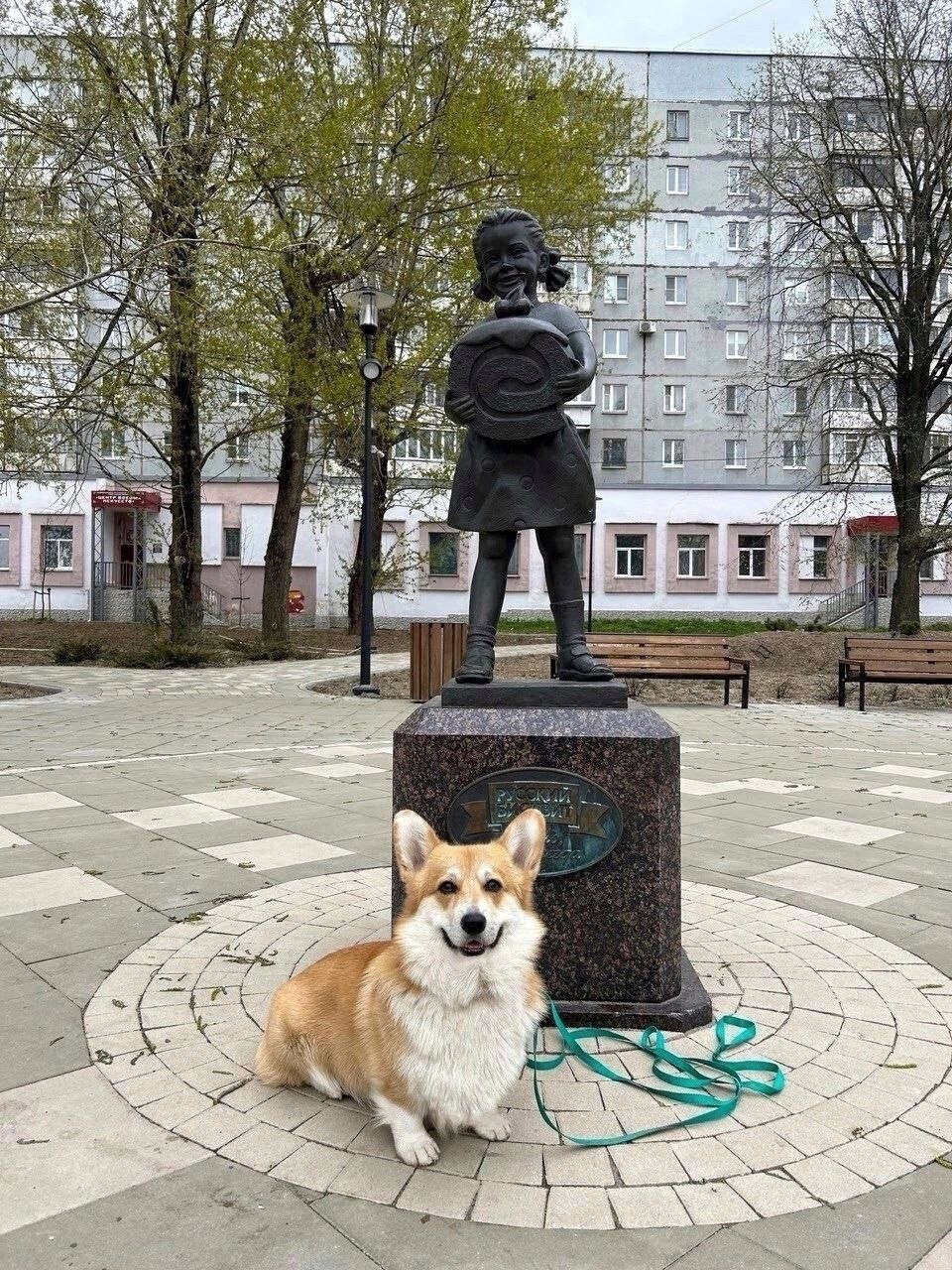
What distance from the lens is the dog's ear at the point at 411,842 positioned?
250 cm

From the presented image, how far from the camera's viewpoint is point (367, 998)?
2633 millimetres

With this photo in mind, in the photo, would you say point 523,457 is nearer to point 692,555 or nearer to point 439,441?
point 439,441

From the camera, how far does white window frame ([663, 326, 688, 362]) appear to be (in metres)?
41.7

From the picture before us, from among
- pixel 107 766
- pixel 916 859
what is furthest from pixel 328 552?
pixel 916 859

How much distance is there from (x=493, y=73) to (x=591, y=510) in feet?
52.5

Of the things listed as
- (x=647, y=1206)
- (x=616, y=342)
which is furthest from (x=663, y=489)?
(x=647, y=1206)

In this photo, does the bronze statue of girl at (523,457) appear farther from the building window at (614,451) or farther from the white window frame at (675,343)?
the white window frame at (675,343)

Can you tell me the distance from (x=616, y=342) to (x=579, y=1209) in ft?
138

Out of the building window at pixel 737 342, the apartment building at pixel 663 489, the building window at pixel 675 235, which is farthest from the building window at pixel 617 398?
the building window at pixel 675 235

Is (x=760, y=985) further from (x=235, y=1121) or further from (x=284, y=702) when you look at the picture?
(x=284, y=702)

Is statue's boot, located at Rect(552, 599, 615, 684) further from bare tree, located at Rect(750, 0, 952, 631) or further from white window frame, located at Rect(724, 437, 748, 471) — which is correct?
white window frame, located at Rect(724, 437, 748, 471)

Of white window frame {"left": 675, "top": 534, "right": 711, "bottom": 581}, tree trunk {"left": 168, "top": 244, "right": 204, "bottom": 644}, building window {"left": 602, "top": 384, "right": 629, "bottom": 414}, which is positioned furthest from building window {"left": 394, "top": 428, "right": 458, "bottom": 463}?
white window frame {"left": 675, "top": 534, "right": 711, "bottom": 581}

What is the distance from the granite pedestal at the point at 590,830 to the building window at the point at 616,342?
4015 cm

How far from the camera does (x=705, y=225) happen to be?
41.5m
